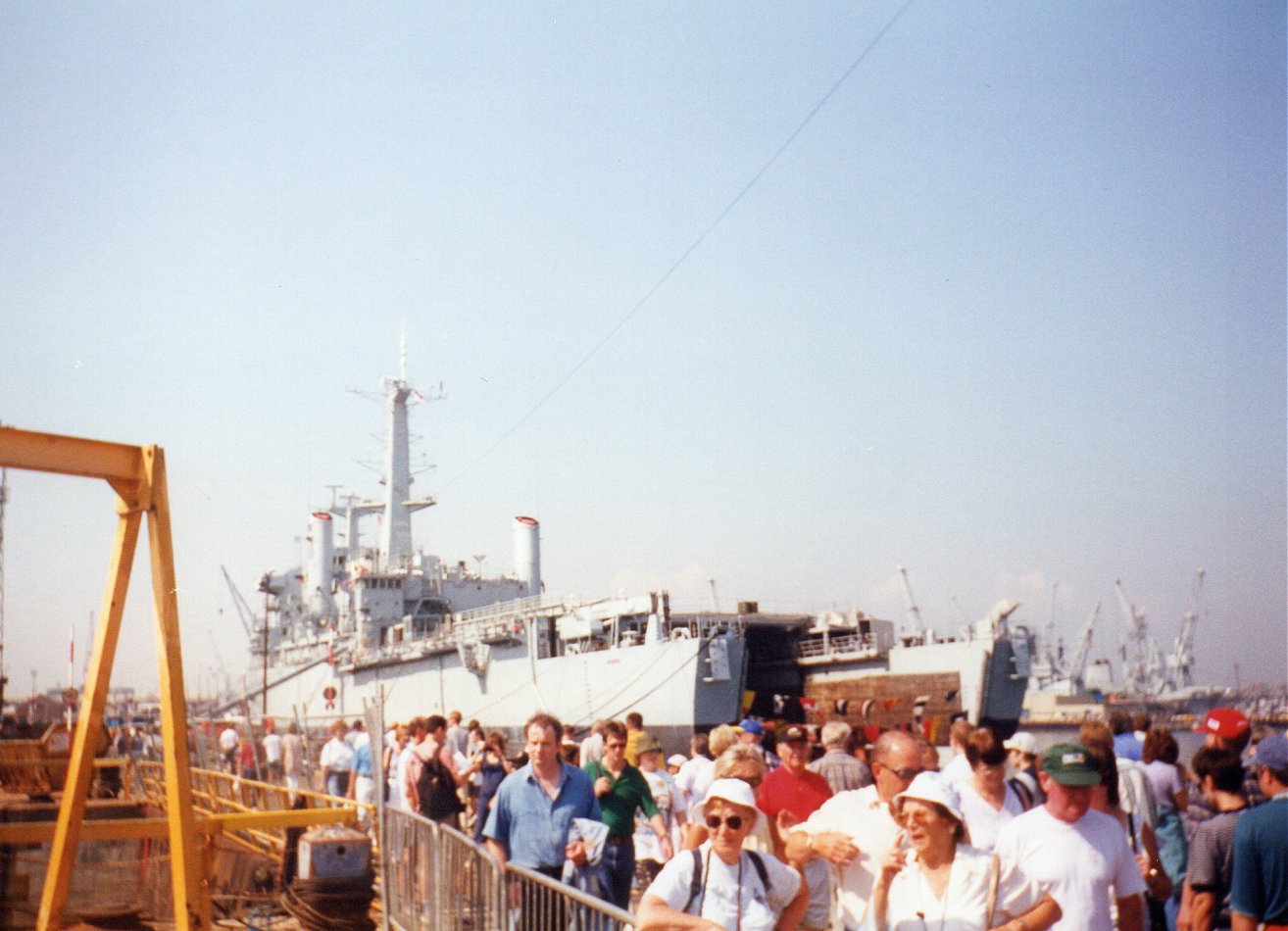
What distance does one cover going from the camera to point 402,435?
44312 mm

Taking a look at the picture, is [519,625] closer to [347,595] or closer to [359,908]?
[347,595]

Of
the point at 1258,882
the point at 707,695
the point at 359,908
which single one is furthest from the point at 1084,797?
the point at 707,695

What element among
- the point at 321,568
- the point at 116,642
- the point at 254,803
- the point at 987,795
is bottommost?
the point at 254,803

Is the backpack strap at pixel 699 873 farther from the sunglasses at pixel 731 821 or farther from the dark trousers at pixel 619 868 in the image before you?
the dark trousers at pixel 619 868

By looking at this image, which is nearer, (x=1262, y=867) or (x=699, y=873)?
(x=699, y=873)

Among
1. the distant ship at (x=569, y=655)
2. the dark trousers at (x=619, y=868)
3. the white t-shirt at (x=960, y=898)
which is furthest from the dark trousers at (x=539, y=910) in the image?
the distant ship at (x=569, y=655)

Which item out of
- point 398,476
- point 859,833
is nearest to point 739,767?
point 859,833

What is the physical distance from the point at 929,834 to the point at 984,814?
1.80 metres

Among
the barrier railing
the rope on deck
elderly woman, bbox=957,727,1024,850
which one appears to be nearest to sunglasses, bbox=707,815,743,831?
elderly woman, bbox=957,727,1024,850

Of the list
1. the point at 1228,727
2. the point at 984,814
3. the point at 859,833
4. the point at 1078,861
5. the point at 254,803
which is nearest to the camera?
the point at 1078,861

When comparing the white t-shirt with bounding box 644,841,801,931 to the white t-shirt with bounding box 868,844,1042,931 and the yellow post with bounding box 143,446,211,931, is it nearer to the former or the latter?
the white t-shirt with bounding box 868,844,1042,931

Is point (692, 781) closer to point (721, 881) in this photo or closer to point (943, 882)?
point (721, 881)

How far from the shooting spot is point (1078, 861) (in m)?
3.72

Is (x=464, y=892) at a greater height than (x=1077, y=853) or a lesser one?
lesser
